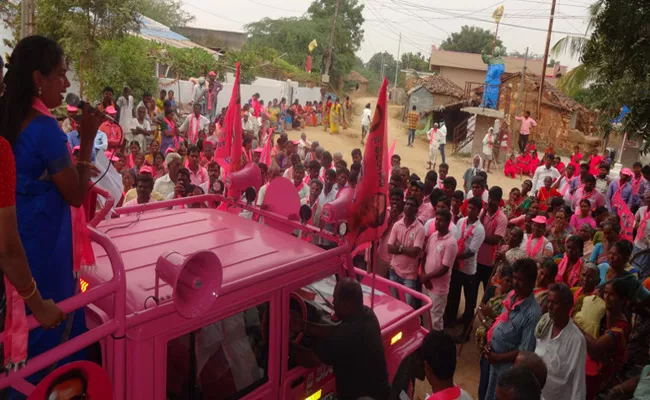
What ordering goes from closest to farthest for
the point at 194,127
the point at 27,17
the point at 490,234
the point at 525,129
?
the point at 490,234
the point at 27,17
the point at 194,127
the point at 525,129

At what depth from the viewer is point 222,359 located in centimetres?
282

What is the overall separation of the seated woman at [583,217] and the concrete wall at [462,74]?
40.2 m

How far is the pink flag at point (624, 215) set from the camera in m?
7.45

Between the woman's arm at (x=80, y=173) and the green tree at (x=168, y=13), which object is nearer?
the woman's arm at (x=80, y=173)

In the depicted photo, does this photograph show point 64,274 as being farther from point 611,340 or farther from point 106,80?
point 106,80

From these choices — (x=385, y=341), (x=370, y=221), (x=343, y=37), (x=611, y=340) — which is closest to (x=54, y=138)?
(x=370, y=221)

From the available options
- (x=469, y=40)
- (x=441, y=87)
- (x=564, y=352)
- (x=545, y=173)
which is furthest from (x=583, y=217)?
(x=469, y=40)

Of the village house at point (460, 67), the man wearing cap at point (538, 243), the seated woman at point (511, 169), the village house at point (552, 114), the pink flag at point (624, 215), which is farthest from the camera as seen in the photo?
the village house at point (460, 67)

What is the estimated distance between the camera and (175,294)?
7.15 ft

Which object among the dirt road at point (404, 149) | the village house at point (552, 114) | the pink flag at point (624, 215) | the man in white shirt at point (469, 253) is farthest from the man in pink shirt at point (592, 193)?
the village house at point (552, 114)

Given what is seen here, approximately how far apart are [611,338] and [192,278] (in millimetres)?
3321

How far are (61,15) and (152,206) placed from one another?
1121 cm

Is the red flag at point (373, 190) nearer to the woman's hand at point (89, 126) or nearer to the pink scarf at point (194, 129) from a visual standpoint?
the woman's hand at point (89, 126)

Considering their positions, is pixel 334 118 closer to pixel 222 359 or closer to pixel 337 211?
pixel 337 211
